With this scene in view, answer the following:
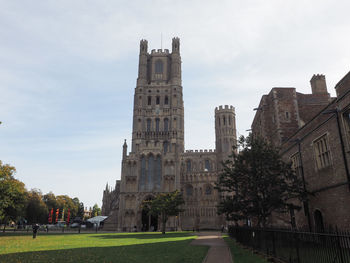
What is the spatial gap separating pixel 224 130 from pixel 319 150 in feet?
193

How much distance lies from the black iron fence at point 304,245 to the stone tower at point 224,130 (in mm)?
59647

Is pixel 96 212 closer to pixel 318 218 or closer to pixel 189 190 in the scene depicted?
pixel 189 190

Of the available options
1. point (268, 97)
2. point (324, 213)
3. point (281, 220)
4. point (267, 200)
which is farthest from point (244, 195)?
point (268, 97)

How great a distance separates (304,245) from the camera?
28.4ft

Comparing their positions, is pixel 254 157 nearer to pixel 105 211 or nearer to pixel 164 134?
pixel 164 134

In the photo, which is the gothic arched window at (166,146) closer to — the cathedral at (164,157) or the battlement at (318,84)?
the cathedral at (164,157)

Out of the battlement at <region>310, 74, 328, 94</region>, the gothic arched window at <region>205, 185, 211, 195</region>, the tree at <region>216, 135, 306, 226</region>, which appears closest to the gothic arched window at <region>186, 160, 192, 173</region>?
the gothic arched window at <region>205, 185, 211, 195</region>

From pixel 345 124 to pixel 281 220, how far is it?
40.4ft

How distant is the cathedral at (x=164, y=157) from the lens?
179ft

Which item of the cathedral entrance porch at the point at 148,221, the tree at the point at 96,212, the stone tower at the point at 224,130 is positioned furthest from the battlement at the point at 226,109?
the tree at the point at 96,212

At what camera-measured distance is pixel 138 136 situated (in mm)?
62719

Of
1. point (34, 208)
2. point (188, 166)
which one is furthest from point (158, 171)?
point (34, 208)

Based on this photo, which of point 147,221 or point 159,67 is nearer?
point 147,221

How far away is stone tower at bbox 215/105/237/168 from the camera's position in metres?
73.6
